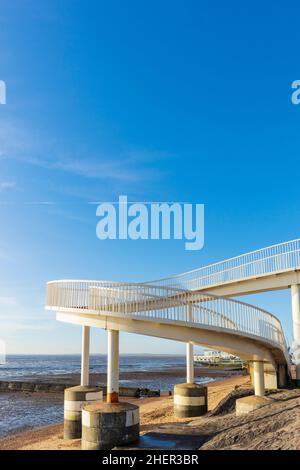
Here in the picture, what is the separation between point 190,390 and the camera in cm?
1766

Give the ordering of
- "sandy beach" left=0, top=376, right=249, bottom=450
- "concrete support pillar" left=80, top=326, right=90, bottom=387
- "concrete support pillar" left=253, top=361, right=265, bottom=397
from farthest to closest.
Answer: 1. "concrete support pillar" left=80, top=326, right=90, bottom=387
2. "sandy beach" left=0, top=376, right=249, bottom=450
3. "concrete support pillar" left=253, top=361, right=265, bottom=397

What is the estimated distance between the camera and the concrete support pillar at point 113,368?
1234 centimetres

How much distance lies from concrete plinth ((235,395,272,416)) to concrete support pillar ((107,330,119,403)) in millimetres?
4394

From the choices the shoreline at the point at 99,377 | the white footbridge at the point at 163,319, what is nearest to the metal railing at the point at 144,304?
the white footbridge at the point at 163,319

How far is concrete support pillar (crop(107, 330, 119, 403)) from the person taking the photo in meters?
12.3

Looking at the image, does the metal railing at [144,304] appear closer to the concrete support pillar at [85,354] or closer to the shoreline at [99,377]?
the concrete support pillar at [85,354]

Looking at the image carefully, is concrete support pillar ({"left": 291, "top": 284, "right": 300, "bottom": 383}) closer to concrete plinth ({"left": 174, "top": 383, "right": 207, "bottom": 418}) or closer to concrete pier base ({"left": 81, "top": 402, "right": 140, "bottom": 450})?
concrete plinth ({"left": 174, "top": 383, "right": 207, "bottom": 418})

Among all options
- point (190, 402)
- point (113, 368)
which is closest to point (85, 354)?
point (113, 368)

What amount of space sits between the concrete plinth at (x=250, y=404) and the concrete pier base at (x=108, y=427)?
3.97 meters

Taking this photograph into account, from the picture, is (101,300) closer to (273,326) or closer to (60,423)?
(273,326)

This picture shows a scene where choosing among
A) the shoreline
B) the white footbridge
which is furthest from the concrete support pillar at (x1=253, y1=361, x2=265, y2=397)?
the shoreline

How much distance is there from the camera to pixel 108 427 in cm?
1145
